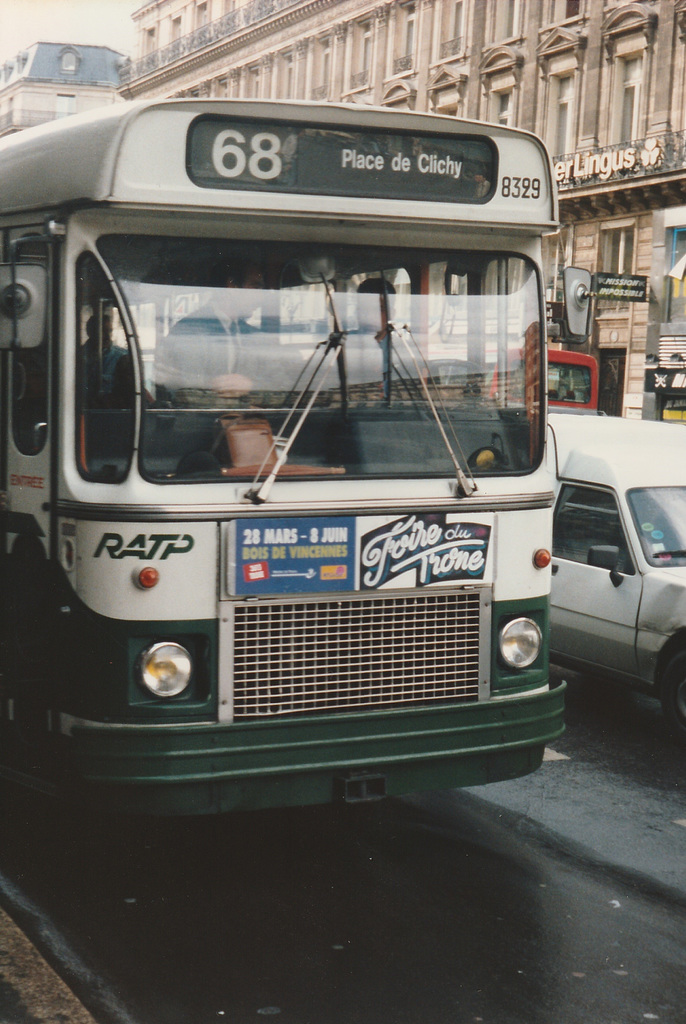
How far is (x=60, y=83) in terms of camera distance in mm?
83188

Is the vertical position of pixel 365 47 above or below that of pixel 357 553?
above

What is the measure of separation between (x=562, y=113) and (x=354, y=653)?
34487 millimetres

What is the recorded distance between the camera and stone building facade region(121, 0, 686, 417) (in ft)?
108

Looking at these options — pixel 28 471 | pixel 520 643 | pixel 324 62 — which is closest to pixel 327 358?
pixel 28 471

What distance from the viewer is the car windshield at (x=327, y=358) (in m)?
4.88

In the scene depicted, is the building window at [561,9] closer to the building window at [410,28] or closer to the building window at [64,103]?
the building window at [410,28]

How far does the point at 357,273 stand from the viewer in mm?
5188

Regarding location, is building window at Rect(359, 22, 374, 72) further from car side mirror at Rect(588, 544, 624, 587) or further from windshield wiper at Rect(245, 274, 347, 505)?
windshield wiper at Rect(245, 274, 347, 505)

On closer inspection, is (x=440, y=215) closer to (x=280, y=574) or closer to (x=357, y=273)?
(x=357, y=273)

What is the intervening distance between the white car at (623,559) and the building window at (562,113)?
94.4 feet

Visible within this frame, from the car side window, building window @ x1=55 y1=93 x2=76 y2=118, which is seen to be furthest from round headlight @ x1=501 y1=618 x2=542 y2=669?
building window @ x1=55 y1=93 x2=76 y2=118

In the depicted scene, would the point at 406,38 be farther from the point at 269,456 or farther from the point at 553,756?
the point at 269,456

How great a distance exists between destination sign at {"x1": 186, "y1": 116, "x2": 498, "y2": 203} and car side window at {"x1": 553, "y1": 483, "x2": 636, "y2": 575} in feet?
12.6

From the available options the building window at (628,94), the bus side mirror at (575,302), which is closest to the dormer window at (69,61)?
the building window at (628,94)
